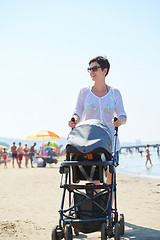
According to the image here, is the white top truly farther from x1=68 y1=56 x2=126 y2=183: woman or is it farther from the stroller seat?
the stroller seat

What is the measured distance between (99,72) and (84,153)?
1398 mm

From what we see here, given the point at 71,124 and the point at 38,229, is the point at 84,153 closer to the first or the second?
the point at 71,124

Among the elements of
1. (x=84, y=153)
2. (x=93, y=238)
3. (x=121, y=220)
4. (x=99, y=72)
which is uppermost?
(x=99, y=72)

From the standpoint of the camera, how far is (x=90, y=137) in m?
2.70

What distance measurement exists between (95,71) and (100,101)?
418mm

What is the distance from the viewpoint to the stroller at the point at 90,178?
2.62m

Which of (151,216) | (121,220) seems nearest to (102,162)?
(121,220)

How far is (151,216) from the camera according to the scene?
446 cm

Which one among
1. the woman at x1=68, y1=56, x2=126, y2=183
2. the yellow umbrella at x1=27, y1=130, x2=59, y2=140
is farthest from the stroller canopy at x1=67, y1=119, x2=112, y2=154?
the yellow umbrella at x1=27, y1=130, x2=59, y2=140

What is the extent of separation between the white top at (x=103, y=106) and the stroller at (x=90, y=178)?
575mm

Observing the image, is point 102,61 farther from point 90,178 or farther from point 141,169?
point 141,169

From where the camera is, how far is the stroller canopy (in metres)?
2.62

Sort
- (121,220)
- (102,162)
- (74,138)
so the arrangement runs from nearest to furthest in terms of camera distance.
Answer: (102,162) < (74,138) < (121,220)

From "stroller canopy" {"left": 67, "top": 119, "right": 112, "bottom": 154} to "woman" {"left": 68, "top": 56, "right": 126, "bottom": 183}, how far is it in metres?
0.50
